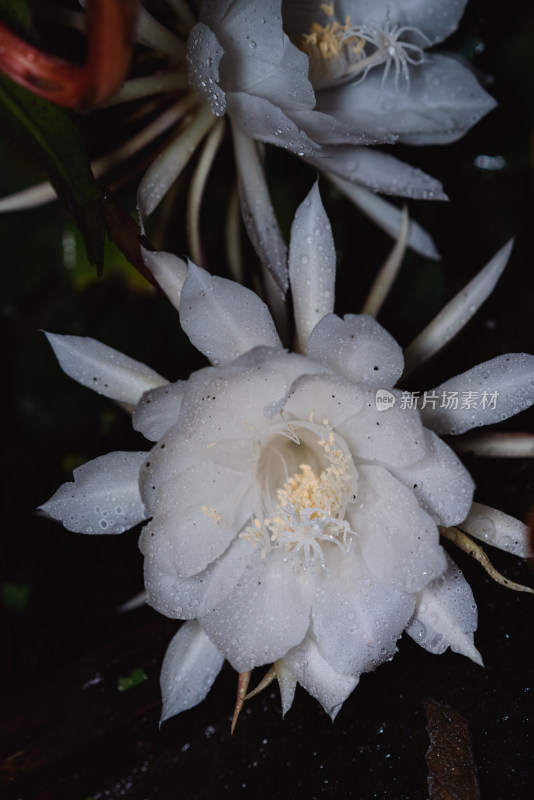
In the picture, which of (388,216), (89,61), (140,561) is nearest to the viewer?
(89,61)

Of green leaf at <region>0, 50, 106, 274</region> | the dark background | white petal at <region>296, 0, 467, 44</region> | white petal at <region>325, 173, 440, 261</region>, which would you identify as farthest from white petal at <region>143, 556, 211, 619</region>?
white petal at <region>296, 0, 467, 44</region>

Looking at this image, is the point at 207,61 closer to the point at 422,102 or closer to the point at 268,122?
the point at 268,122

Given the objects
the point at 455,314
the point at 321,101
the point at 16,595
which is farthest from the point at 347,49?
the point at 16,595

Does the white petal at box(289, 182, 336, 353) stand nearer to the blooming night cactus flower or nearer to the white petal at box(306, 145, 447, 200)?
the blooming night cactus flower

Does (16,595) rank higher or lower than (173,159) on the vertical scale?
lower

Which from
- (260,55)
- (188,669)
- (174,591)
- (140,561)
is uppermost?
(260,55)

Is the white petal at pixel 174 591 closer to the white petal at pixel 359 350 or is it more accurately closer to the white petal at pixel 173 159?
the white petal at pixel 359 350

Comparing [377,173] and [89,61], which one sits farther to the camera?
[377,173]
